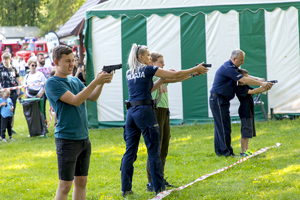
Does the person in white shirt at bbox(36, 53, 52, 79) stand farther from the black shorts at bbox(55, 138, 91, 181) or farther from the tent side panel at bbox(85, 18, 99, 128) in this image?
the black shorts at bbox(55, 138, 91, 181)

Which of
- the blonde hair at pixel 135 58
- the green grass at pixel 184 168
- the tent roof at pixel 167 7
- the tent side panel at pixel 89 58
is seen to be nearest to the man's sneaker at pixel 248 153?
the green grass at pixel 184 168

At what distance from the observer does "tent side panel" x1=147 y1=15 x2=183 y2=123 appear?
9.31m

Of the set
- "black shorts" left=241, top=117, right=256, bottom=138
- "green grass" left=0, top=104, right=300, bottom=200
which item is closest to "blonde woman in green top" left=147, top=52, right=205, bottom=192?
"green grass" left=0, top=104, right=300, bottom=200

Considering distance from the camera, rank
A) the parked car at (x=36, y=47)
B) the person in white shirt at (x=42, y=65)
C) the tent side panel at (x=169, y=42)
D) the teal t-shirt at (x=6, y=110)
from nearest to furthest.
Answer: the teal t-shirt at (x=6, y=110) → the tent side panel at (x=169, y=42) → the person in white shirt at (x=42, y=65) → the parked car at (x=36, y=47)

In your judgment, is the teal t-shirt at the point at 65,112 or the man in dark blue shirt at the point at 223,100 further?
the man in dark blue shirt at the point at 223,100

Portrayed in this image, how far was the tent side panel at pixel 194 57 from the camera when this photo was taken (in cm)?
929

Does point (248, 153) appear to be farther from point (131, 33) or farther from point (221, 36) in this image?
point (131, 33)

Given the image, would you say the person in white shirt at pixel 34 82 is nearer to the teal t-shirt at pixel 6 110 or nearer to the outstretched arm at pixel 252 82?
the teal t-shirt at pixel 6 110

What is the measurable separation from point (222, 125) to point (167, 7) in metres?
4.22

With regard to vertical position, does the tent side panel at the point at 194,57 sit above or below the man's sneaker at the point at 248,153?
above

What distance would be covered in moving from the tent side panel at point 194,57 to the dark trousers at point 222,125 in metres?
3.00

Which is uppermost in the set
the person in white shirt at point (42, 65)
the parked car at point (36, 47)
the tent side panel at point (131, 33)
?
the parked car at point (36, 47)

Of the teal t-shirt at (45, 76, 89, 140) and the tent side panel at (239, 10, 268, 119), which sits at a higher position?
the tent side panel at (239, 10, 268, 119)

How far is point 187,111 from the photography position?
30.9 ft
